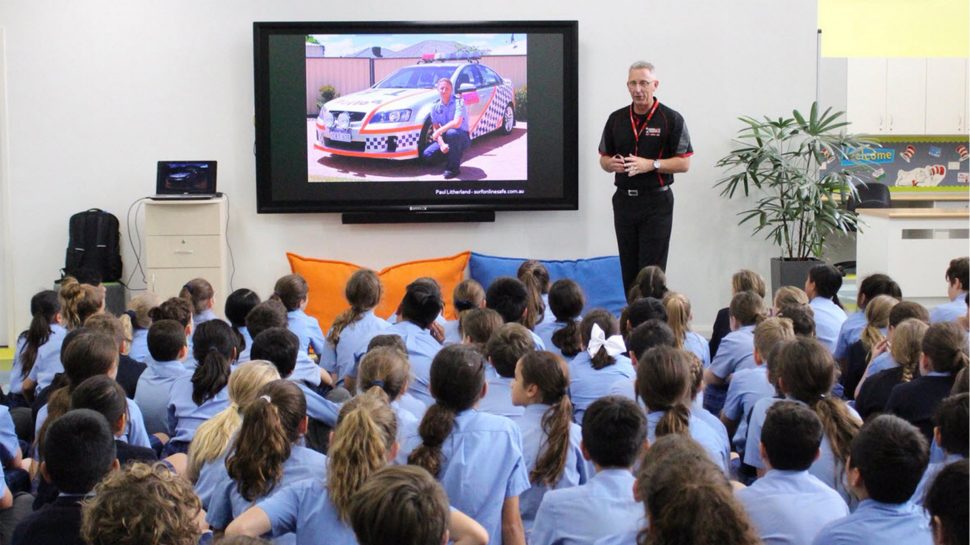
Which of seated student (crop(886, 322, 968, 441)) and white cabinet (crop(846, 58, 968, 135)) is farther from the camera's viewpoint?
white cabinet (crop(846, 58, 968, 135))

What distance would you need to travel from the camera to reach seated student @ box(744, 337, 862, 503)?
3051 mm

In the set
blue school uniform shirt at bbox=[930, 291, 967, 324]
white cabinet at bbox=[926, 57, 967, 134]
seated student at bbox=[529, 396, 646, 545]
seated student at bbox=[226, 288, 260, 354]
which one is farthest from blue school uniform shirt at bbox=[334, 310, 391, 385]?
white cabinet at bbox=[926, 57, 967, 134]

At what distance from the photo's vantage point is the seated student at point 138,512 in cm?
203

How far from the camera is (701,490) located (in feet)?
6.28

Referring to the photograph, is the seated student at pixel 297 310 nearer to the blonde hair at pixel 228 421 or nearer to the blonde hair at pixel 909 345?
the blonde hair at pixel 228 421

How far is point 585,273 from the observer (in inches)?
301

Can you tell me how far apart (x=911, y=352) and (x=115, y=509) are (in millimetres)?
2693

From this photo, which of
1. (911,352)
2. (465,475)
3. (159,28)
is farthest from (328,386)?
(159,28)

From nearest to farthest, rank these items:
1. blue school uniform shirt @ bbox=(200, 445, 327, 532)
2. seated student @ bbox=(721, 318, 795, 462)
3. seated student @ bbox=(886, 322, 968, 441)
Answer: blue school uniform shirt @ bbox=(200, 445, 327, 532), seated student @ bbox=(886, 322, 968, 441), seated student @ bbox=(721, 318, 795, 462)

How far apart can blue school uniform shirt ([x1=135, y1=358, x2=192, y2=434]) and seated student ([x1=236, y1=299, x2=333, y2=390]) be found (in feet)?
0.96

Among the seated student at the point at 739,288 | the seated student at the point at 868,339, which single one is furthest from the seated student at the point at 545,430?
the seated student at the point at 739,288

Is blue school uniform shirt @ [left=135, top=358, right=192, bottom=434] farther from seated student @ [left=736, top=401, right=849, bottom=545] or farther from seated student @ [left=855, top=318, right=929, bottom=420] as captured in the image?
seated student @ [left=855, top=318, right=929, bottom=420]

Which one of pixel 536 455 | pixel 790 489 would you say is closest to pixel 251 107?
pixel 536 455

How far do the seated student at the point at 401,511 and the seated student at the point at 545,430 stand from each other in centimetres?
118
